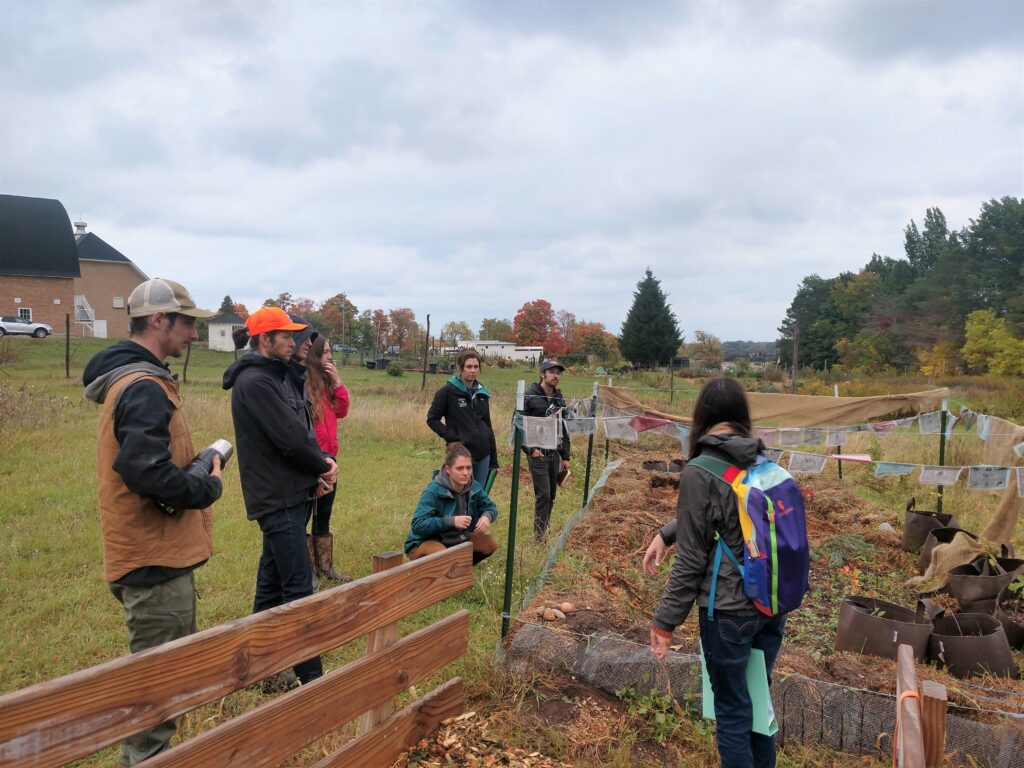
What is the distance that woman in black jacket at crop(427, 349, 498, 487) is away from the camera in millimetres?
5969

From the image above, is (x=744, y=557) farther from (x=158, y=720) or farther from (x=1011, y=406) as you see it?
(x=1011, y=406)

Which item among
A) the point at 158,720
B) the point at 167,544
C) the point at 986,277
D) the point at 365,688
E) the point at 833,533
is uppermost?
the point at 986,277

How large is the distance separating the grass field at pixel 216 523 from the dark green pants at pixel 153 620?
72 centimetres

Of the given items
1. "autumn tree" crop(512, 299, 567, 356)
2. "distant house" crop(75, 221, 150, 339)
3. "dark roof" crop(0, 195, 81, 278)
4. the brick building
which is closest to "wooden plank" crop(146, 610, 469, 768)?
the brick building

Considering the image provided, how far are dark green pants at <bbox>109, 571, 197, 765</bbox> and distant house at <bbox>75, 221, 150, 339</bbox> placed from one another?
5292cm

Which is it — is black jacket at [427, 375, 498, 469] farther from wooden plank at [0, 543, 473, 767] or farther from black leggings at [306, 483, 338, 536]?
wooden plank at [0, 543, 473, 767]

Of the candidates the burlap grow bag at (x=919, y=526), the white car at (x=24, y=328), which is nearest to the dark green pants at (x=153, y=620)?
the burlap grow bag at (x=919, y=526)

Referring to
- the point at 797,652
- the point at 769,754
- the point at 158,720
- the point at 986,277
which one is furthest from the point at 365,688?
the point at 986,277

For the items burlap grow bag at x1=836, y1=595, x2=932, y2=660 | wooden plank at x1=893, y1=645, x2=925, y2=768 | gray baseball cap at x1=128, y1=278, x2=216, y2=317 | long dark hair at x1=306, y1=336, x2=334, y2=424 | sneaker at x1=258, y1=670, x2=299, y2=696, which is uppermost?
gray baseball cap at x1=128, y1=278, x2=216, y2=317

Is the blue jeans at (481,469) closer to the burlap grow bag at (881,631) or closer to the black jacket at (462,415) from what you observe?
the black jacket at (462,415)

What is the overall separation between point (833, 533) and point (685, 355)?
5879 cm

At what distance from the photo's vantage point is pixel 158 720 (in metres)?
1.69

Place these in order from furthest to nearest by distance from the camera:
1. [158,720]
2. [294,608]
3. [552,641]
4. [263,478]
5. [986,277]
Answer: [986,277], [552,641], [263,478], [294,608], [158,720]

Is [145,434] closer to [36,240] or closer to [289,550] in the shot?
[289,550]
